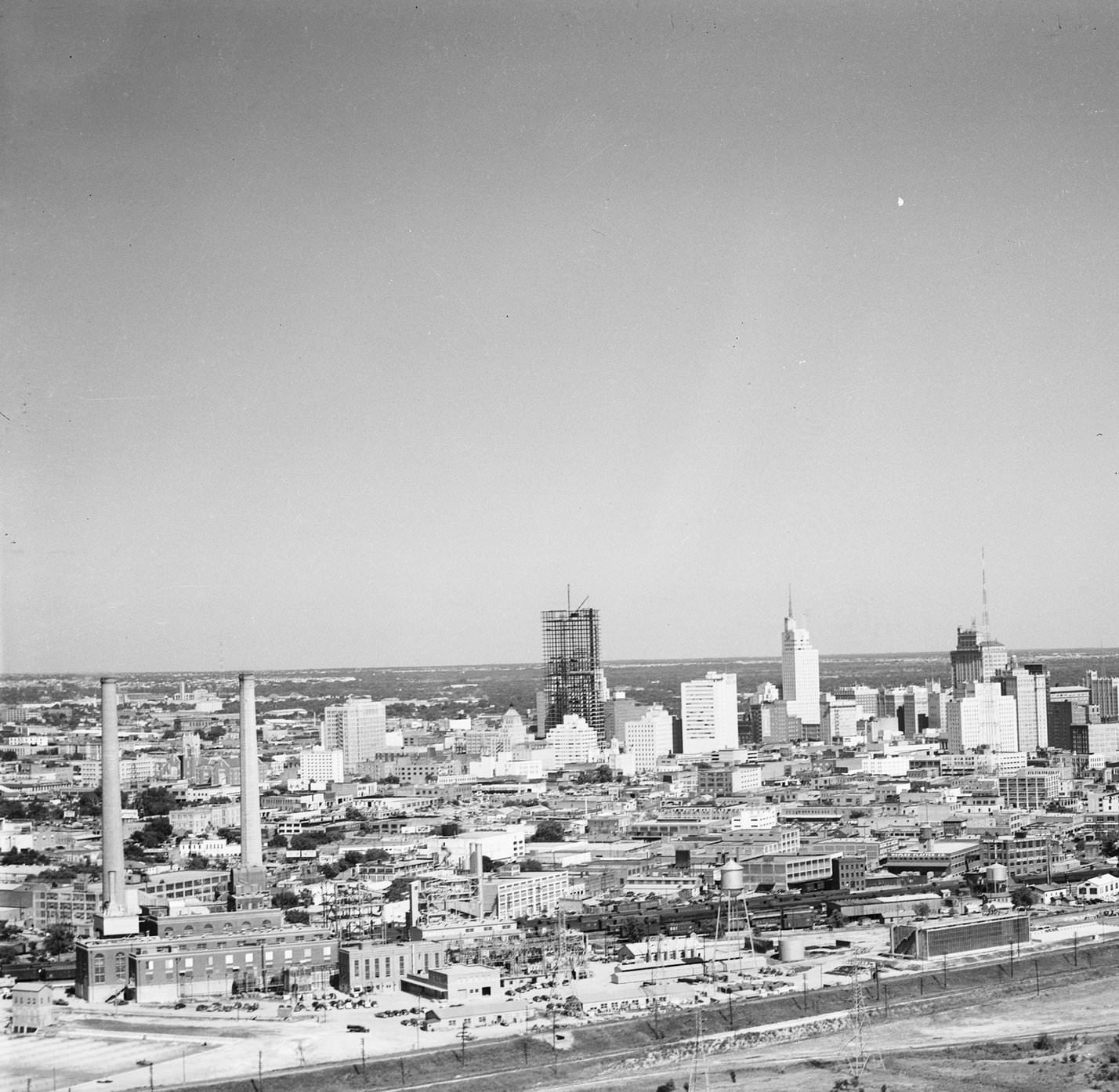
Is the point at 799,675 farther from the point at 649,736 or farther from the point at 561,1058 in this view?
the point at 561,1058

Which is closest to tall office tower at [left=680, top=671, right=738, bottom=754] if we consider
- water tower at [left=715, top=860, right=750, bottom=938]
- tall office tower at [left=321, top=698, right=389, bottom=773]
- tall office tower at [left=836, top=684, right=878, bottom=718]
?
tall office tower at [left=836, top=684, right=878, bottom=718]

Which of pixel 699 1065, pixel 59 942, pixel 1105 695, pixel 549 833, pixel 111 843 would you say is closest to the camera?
pixel 699 1065

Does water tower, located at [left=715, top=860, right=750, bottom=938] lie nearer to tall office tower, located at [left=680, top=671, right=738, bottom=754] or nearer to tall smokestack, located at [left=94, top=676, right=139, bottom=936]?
tall smokestack, located at [left=94, top=676, right=139, bottom=936]

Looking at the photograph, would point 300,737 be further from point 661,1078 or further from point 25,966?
point 661,1078

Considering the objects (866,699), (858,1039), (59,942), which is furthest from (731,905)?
(866,699)

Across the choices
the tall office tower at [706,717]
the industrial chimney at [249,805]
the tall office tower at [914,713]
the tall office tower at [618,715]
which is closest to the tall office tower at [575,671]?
the tall office tower at [618,715]

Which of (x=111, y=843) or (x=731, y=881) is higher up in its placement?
(x=111, y=843)

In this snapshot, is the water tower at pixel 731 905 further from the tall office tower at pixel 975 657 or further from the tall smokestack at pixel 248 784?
A: the tall office tower at pixel 975 657
